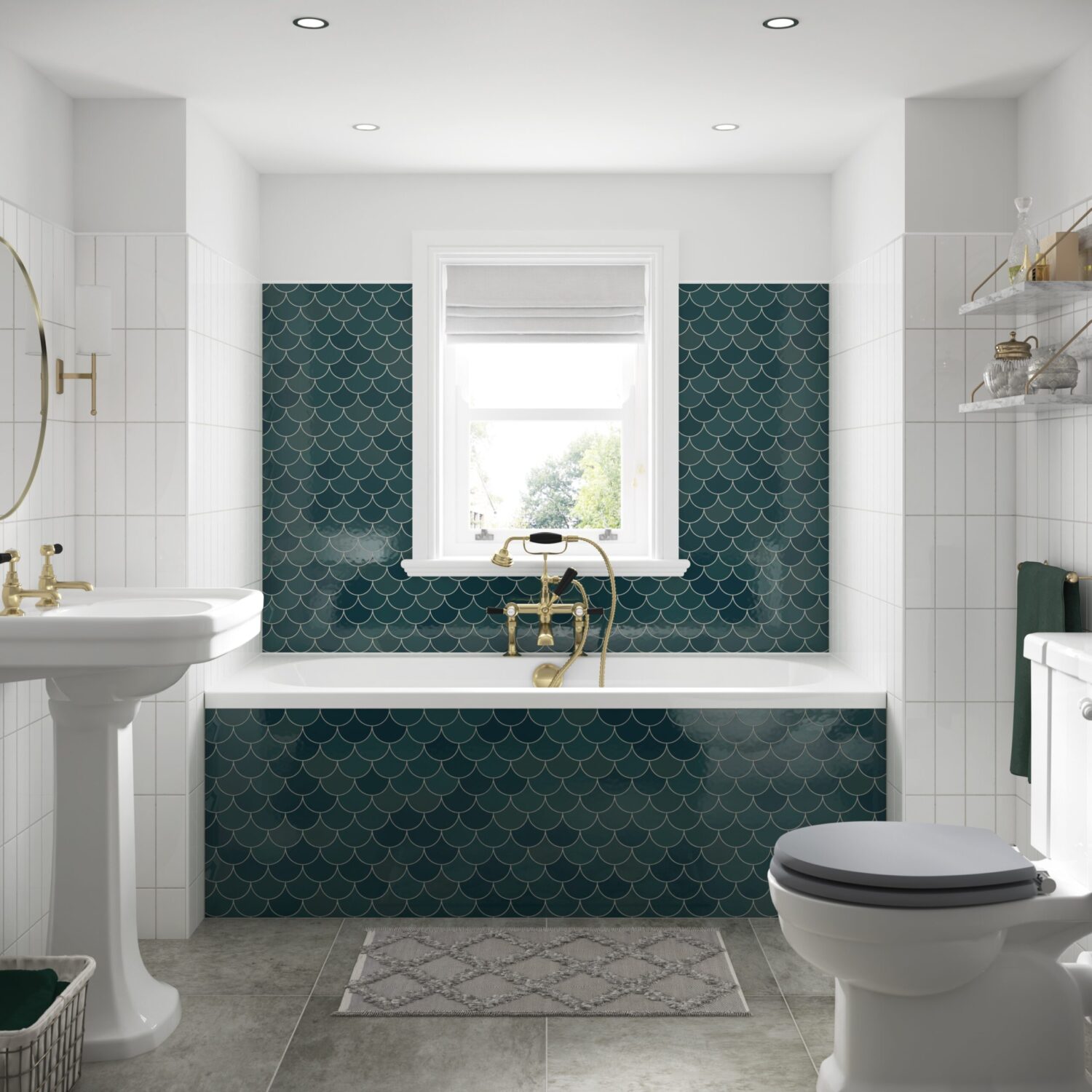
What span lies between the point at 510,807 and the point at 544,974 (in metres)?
0.54

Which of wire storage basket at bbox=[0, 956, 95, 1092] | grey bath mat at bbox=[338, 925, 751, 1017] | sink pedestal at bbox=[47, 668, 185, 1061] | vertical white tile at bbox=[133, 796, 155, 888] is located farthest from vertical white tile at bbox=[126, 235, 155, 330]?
grey bath mat at bbox=[338, 925, 751, 1017]

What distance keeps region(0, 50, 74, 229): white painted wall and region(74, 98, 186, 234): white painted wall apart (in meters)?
0.05

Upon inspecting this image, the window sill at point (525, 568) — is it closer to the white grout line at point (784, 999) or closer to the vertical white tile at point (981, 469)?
the vertical white tile at point (981, 469)

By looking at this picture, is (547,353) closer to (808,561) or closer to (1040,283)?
(808,561)

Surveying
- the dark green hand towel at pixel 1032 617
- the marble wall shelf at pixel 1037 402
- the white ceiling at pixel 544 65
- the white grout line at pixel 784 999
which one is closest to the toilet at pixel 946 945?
the white grout line at pixel 784 999

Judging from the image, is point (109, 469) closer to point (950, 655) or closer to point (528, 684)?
point (528, 684)

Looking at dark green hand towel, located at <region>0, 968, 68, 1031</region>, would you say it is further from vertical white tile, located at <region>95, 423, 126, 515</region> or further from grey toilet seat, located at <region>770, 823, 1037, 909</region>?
grey toilet seat, located at <region>770, 823, 1037, 909</region>

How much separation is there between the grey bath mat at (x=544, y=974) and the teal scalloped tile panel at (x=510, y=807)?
0.47 ft

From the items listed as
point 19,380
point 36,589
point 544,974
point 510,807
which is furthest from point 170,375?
Result: point 544,974

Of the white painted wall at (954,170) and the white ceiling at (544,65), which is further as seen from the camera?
the white painted wall at (954,170)

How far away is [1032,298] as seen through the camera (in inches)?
113

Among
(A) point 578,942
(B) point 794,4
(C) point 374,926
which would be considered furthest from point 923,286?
(C) point 374,926

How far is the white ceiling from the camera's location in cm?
271

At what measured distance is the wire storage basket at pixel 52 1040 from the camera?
86.0 inches
